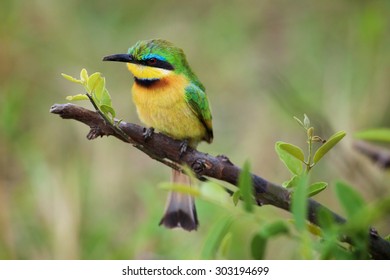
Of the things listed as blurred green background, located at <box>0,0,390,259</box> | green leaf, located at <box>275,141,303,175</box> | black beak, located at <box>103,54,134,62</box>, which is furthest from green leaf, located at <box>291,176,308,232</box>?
blurred green background, located at <box>0,0,390,259</box>

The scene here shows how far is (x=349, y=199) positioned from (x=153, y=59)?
676 millimetres

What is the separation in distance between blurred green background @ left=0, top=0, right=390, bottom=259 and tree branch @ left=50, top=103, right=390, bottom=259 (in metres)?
0.46

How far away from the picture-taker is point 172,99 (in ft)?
3.80

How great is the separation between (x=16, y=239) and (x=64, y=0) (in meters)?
0.90

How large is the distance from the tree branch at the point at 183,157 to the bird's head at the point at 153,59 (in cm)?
32

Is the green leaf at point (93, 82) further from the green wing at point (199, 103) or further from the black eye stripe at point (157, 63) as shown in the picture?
the green wing at point (199, 103)

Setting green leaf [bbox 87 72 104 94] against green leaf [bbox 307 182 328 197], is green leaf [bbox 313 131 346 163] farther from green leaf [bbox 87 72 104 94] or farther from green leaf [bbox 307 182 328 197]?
green leaf [bbox 87 72 104 94]

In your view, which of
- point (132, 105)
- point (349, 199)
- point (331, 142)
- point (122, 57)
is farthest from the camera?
point (132, 105)

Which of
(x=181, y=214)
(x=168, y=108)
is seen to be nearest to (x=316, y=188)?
(x=181, y=214)

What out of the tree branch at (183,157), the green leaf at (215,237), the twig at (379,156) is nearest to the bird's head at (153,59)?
the tree branch at (183,157)

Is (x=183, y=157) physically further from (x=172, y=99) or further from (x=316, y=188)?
(x=172, y=99)

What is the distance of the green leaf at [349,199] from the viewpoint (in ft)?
1.34

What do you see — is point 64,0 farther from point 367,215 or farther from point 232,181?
point 367,215

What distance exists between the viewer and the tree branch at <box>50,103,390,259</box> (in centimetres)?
54
